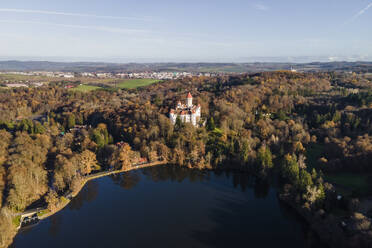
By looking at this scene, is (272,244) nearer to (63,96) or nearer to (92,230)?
(92,230)

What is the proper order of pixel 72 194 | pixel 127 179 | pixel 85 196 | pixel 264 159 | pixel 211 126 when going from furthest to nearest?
pixel 211 126 < pixel 127 179 < pixel 264 159 < pixel 85 196 < pixel 72 194

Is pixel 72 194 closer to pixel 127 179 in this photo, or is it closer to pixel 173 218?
pixel 127 179

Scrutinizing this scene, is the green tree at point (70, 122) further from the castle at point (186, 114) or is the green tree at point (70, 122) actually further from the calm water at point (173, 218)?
the calm water at point (173, 218)

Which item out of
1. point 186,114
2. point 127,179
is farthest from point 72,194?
point 186,114

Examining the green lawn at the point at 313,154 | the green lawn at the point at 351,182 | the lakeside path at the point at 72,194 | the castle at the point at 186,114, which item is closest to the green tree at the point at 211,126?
the castle at the point at 186,114

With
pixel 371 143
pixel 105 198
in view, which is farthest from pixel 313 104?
pixel 105 198
